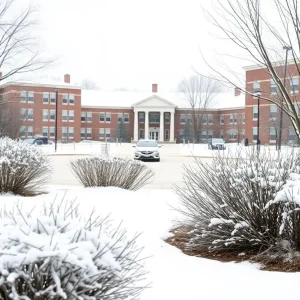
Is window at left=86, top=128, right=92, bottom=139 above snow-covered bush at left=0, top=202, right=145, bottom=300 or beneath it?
above

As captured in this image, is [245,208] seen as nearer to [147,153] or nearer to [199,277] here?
[199,277]

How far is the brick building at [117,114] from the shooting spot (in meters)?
69.2

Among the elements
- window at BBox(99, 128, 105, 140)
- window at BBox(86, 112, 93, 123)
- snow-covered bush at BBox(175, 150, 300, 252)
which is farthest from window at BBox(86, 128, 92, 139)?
snow-covered bush at BBox(175, 150, 300, 252)

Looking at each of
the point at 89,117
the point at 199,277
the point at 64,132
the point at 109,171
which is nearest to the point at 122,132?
the point at 89,117

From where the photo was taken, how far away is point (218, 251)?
5.66 metres

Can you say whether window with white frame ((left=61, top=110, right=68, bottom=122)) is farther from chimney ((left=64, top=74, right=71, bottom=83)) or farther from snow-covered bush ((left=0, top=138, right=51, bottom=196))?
snow-covered bush ((left=0, top=138, right=51, bottom=196))

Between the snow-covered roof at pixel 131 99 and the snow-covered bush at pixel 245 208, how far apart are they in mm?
66269

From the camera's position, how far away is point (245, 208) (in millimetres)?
5555

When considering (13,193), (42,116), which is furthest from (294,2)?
(42,116)

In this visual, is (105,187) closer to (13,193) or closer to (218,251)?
(13,193)

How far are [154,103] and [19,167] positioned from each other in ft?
204

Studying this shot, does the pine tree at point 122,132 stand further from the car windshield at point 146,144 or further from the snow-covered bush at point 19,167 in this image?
the snow-covered bush at point 19,167

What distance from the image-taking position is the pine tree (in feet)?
236

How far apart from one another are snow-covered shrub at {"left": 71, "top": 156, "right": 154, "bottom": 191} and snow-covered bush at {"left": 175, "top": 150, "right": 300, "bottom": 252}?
199 inches
